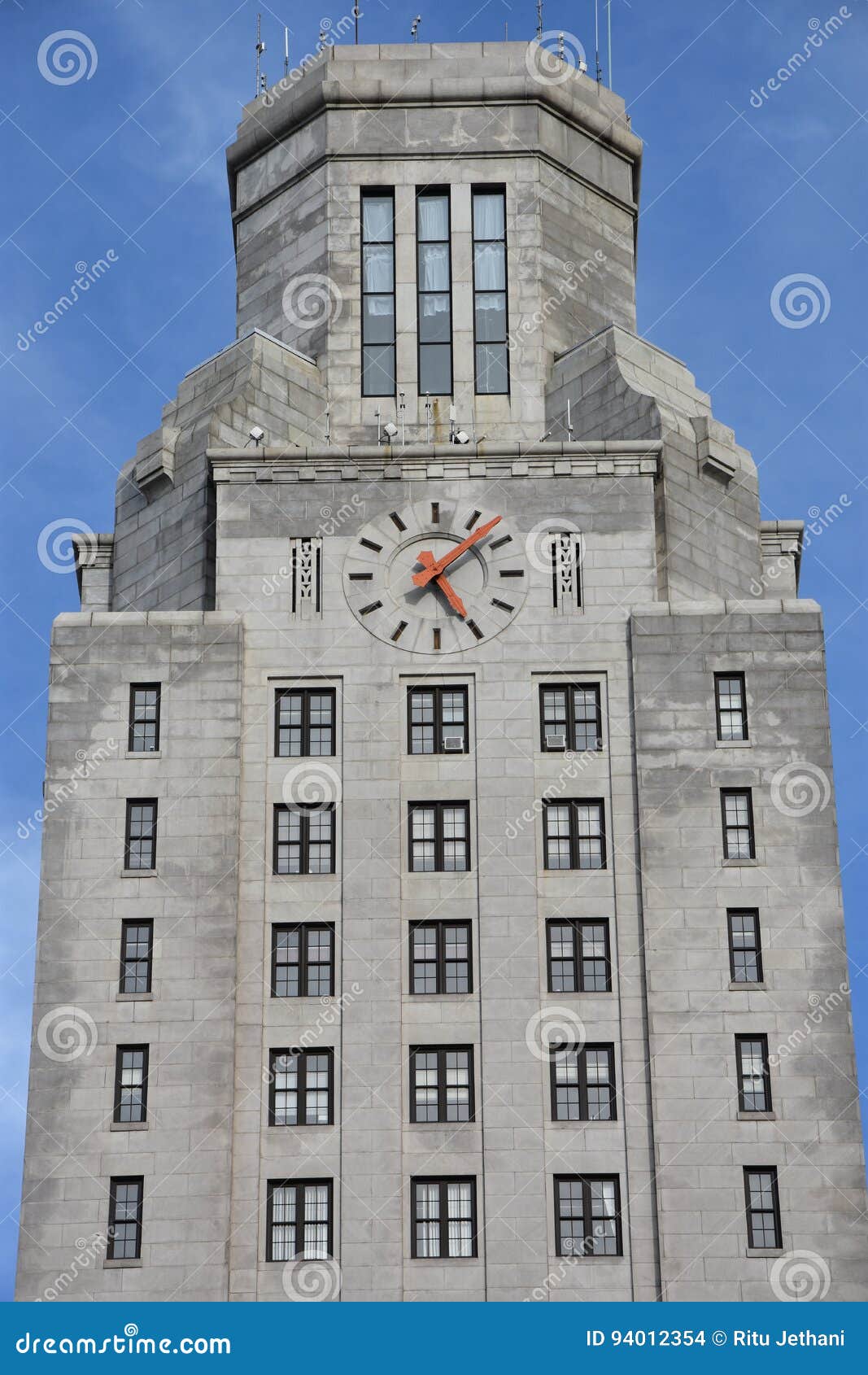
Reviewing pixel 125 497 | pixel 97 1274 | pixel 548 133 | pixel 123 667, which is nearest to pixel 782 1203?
pixel 97 1274

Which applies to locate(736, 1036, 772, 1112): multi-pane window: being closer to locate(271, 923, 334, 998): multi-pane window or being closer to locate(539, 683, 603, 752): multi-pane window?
locate(539, 683, 603, 752): multi-pane window

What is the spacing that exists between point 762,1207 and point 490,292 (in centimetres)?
3177

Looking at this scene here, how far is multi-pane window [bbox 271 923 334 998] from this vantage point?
75.9 meters

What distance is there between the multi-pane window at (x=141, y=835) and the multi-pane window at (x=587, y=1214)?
14.1 meters

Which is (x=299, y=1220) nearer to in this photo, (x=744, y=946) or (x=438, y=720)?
(x=744, y=946)

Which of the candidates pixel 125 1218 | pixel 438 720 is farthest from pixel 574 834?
pixel 125 1218

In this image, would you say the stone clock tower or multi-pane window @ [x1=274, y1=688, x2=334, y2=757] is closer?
the stone clock tower

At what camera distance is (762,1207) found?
7250cm

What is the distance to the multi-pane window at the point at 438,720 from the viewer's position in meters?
79.1

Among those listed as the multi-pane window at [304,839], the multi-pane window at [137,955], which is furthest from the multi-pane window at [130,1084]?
the multi-pane window at [304,839]

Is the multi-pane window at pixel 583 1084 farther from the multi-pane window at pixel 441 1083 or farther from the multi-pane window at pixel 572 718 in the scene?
the multi-pane window at pixel 572 718

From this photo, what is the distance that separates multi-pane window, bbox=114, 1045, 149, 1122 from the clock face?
14.0 m

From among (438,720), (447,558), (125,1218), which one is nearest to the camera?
(125,1218)

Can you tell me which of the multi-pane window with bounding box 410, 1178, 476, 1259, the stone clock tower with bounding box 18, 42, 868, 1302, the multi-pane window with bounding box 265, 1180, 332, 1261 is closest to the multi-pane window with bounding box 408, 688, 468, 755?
the stone clock tower with bounding box 18, 42, 868, 1302
